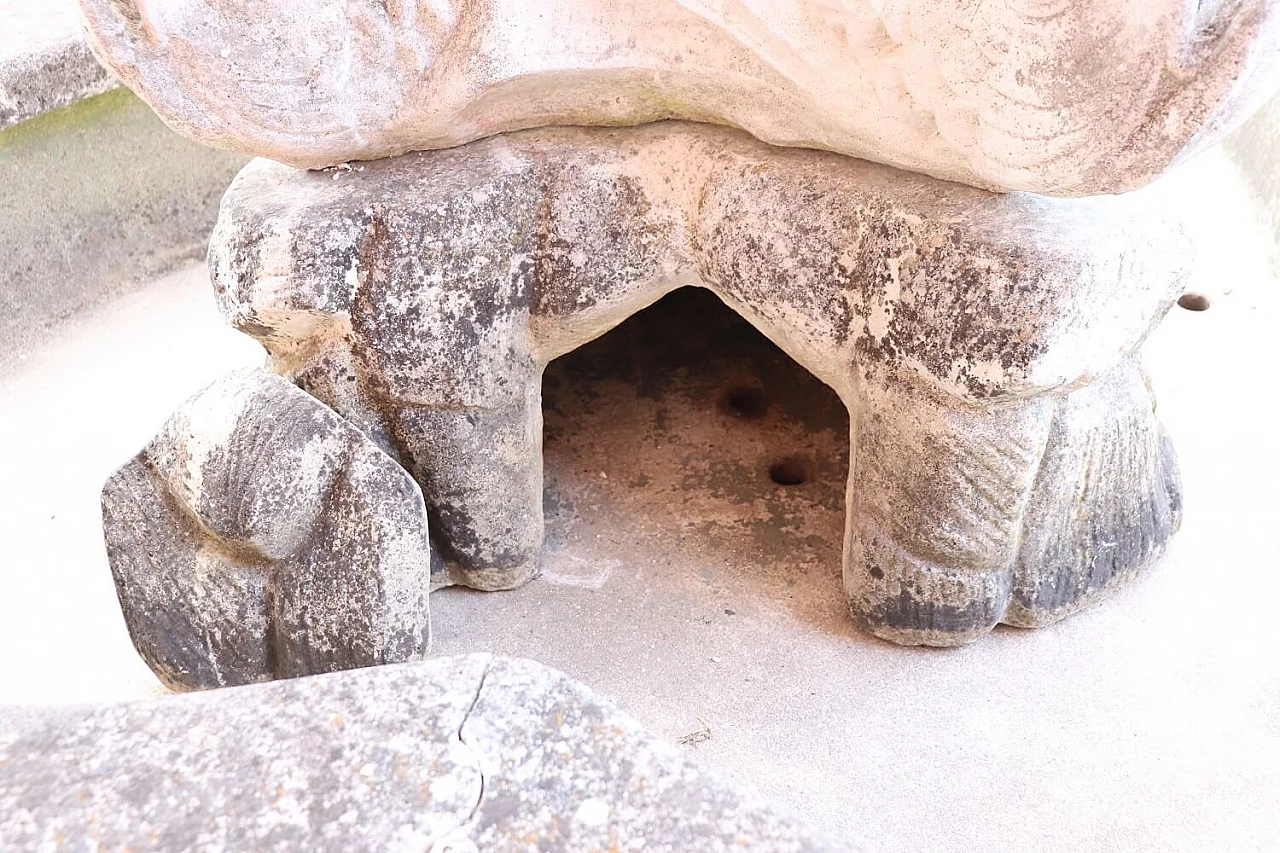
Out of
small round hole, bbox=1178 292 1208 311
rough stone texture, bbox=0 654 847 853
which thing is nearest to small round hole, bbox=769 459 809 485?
small round hole, bbox=1178 292 1208 311

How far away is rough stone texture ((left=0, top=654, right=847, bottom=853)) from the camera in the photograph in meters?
0.57

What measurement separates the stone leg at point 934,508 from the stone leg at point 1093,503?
3 centimetres

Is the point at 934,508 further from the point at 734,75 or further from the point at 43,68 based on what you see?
the point at 43,68

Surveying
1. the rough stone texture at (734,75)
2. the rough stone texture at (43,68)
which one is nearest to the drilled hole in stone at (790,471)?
the rough stone texture at (734,75)

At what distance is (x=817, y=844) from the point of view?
1.90 ft

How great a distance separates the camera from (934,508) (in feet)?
3.63

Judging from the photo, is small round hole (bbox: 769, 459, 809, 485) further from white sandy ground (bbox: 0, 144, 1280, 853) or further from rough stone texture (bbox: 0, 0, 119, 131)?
rough stone texture (bbox: 0, 0, 119, 131)

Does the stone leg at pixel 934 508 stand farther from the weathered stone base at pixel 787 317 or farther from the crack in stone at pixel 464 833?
the crack in stone at pixel 464 833

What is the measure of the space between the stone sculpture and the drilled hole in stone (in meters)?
0.22

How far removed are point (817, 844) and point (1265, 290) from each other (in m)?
1.49

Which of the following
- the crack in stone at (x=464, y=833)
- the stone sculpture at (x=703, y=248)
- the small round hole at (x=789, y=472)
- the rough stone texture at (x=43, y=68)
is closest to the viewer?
the crack in stone at (x=464, y=833)

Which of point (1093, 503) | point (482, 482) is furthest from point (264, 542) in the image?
point (1093, 503)

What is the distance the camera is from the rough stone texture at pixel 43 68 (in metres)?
1.63

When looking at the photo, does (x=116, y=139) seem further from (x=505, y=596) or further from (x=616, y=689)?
(x=616, y=689)
